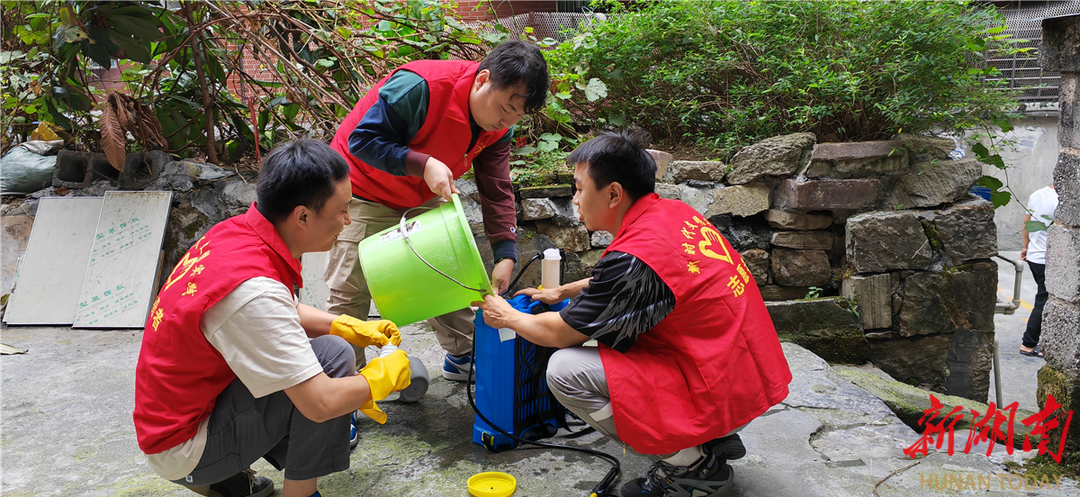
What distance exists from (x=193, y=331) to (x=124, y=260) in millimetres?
2915

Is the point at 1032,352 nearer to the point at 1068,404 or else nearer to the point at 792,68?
the point at 792,68

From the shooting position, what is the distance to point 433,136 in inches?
87.2

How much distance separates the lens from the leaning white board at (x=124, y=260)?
3686 millimetres

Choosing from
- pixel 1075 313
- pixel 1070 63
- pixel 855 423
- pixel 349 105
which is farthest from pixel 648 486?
pixel 349 105

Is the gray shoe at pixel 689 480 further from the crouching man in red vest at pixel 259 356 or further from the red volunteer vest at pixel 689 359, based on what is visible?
the crouching man in red vest at pixel 259 356

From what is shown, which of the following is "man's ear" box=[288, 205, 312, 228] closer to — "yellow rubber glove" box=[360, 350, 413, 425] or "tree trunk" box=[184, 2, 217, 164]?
"yellow rubber glove" box=[360, 350, 413, 425]

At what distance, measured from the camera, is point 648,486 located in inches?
74.0

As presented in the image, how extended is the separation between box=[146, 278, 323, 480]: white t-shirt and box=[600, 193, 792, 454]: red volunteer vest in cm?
80

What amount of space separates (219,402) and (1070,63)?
274 cm

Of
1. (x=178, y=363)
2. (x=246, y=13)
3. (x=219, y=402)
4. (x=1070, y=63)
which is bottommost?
(x=219, y=402)

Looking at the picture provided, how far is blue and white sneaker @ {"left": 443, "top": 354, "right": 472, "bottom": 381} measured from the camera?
9.11 ft

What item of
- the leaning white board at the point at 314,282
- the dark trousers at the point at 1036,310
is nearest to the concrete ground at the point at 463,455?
the leaning white board at the point at 314,282

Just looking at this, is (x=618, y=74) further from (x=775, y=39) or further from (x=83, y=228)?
(x=83, y=228)

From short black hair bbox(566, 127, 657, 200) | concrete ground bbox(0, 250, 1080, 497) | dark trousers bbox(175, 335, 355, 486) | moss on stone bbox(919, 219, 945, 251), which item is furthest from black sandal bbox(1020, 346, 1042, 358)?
dark trousers bbox(175, 335, 355, 486)
